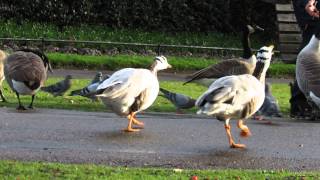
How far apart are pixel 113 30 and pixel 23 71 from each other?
1542cm

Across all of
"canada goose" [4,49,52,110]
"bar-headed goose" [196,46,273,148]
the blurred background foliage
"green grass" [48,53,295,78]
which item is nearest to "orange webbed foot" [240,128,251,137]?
"bar-headed goose" [196,46,273,148]

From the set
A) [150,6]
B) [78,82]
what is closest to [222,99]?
[78,82]

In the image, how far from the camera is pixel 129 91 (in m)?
9.27

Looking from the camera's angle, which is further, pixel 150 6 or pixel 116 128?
pixel 150 6

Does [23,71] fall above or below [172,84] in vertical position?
above

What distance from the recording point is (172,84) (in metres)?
17.2

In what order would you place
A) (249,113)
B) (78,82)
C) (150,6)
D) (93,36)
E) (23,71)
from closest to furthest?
1. (249,113)
2. (23,71)
3. (78,82)
4. (93,36)
5. (150,6)

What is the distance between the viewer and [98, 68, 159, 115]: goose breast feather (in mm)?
9156

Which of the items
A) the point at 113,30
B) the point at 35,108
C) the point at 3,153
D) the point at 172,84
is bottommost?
the point at 113,30

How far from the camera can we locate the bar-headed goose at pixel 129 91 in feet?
30.0

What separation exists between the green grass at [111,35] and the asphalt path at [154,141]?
1392 centimetres

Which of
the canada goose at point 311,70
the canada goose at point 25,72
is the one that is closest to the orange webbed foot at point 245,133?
the canada goose at point 311,70

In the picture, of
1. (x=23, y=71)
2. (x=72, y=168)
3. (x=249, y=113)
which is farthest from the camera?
(x=23, y=71)

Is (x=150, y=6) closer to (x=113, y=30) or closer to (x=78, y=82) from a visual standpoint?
(x=113, y=30)
